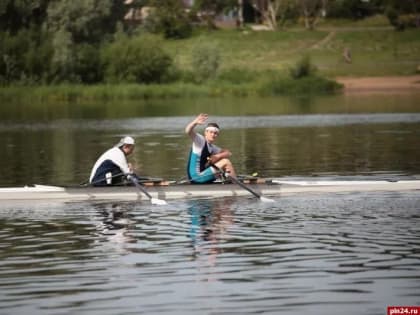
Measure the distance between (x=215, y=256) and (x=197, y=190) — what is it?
6411 millimetres

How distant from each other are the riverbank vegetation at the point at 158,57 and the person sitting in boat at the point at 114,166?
52782 millimetres

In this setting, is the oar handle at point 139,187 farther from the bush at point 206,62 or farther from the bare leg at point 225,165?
the bush at point 206,62

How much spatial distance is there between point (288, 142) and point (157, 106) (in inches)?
1146

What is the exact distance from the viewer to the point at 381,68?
81.3m

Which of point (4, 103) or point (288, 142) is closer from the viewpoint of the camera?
point (288, 142)

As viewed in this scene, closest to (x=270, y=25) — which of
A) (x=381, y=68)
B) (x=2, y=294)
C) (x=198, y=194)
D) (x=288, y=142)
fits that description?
(x=381, y=68)

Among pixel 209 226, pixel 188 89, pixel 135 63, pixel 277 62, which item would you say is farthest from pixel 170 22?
pixel 209 226

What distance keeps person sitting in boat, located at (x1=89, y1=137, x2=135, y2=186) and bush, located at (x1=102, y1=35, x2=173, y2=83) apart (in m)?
58.3

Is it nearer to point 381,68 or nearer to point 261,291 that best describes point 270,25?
point 381,68

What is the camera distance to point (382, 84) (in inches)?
3066

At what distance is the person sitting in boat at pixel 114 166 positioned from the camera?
2309 centimetres

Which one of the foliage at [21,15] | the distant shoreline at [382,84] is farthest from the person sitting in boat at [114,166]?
the foliage at [21,15]

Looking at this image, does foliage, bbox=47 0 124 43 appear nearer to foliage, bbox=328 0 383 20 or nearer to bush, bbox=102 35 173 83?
bush, bbox=102 35 173 83

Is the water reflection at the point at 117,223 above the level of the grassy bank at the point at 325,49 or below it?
below
